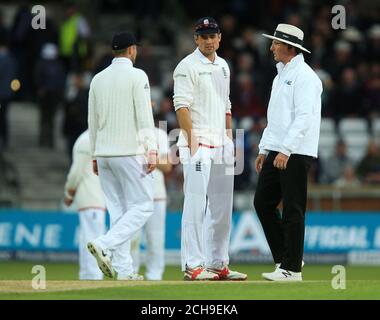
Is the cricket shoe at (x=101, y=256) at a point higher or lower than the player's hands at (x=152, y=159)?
lower

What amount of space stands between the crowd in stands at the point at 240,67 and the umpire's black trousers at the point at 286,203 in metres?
11.4

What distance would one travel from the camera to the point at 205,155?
1452 cm

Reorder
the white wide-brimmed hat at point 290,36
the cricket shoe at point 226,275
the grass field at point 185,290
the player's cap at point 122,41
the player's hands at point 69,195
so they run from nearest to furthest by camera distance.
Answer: the grass field at point 185,290 → the white wide-brimmed hat at point 290,36 → the cricket shoe at point 226,275 → the player's cap at point 122,41 → the player's hands at point 69,195

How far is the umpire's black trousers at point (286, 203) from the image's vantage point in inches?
561

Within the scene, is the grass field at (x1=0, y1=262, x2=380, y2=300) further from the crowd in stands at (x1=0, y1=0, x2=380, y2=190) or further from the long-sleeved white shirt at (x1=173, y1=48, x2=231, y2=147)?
the crowd in stands at (x1=0, y1=0, x2=380, y2=190)

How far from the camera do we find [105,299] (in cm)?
1301

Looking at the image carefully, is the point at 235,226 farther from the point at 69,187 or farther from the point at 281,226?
the point at 281,226

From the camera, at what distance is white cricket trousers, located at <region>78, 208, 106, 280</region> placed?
1833cm

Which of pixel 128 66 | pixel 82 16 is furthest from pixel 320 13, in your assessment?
pixel 128 66

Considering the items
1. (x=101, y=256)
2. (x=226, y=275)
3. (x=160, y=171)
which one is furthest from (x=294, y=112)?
(x=160, y=171)

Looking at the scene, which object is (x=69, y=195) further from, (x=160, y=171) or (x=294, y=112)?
(x=294, y=112)

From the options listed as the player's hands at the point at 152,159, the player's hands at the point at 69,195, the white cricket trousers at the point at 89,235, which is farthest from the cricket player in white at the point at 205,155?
the player's hands at the point at 69,195

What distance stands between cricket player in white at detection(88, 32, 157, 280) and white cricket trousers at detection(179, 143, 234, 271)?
2.40 ft

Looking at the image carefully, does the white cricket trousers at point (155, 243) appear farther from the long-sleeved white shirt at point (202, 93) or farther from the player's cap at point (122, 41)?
the long-sleeved white shirt at point (202, 93)
